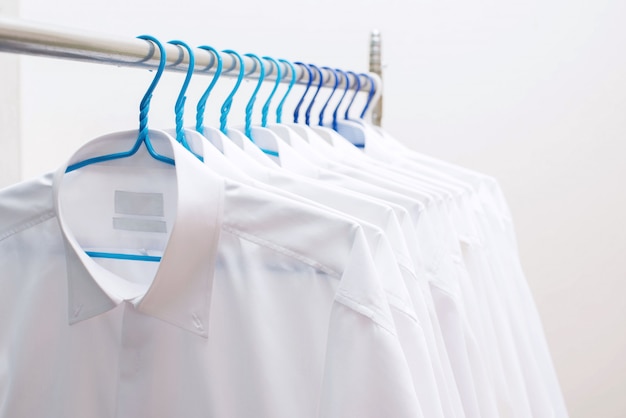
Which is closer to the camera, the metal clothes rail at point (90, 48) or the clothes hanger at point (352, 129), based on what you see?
the metal clothes rail at point (90, 48)

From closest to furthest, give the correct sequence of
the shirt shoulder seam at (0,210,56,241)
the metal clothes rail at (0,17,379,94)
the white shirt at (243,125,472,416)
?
1. the metal clothes rail at (0,17,379,94)
2. the shirt shoulder seam at (0,210,56,241)
3. the white shirt at (243,125,472,416)

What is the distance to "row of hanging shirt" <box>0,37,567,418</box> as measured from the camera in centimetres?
77

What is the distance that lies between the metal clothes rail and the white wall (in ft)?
4.80

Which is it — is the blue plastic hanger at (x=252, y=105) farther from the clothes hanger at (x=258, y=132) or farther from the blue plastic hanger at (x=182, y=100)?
the blue plastic hanger at (x=182, y=100)

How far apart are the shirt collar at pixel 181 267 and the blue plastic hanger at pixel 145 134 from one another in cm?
4

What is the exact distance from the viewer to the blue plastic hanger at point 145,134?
85 centimetres

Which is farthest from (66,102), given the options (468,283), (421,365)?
(421,365)

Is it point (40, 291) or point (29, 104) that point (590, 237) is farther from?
point (40, 291)

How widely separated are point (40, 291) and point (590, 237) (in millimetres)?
1988

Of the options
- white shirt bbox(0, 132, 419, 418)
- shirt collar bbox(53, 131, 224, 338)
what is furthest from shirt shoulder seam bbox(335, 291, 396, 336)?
shirt collar bbox(53, 131, 224, 338)

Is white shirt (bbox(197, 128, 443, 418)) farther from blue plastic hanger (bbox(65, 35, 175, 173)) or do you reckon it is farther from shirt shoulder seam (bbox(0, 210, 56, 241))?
shirt shoulder seam (bbox(0, 210, 56, 241))

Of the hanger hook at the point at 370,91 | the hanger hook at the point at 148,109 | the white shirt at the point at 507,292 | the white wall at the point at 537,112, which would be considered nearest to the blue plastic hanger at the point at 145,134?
the hanger hook at the point at 148,109

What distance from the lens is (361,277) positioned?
76 cm

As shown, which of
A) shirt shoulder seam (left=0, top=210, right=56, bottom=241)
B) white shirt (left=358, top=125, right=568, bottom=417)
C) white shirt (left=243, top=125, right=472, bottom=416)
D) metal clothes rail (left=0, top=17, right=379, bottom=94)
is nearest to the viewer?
metal clothes rail (left=0, top=17, right=379, bottom=94)
